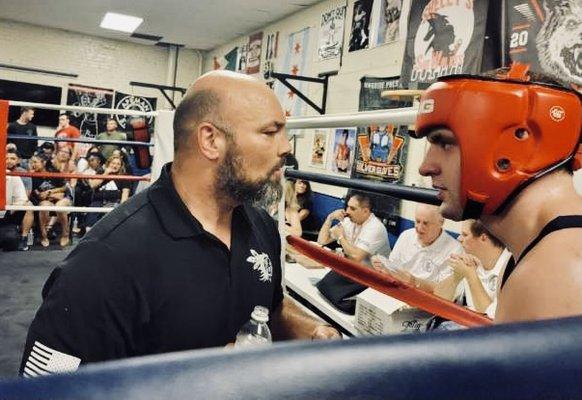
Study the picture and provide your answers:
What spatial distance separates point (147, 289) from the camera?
1104 millimetres

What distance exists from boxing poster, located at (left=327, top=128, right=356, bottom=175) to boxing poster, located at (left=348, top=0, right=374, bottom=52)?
3.36ft

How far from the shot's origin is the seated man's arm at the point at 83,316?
993 millimetres

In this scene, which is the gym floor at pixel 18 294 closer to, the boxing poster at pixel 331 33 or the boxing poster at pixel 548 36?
the boxing poster at pixel 548 36

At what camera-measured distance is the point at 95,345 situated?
1016 mm

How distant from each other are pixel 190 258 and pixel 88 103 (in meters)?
10.1

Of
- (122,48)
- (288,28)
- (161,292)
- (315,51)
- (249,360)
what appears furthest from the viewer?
(122,48)

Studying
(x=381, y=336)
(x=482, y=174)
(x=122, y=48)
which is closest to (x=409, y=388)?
(x=381, y=336)

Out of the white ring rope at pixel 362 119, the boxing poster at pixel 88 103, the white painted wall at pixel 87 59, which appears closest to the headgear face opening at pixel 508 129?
the white ring rope at pixel 362 119

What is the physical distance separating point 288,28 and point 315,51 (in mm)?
1026

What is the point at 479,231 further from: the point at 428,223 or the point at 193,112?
the point at 193,112

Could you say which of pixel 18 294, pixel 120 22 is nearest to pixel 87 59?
pixel 120 22

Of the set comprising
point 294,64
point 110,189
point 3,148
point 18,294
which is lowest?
point 18,294

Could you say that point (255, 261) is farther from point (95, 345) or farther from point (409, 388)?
point (409, 388)

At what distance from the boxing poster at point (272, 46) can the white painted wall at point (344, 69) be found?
0.33 feet
